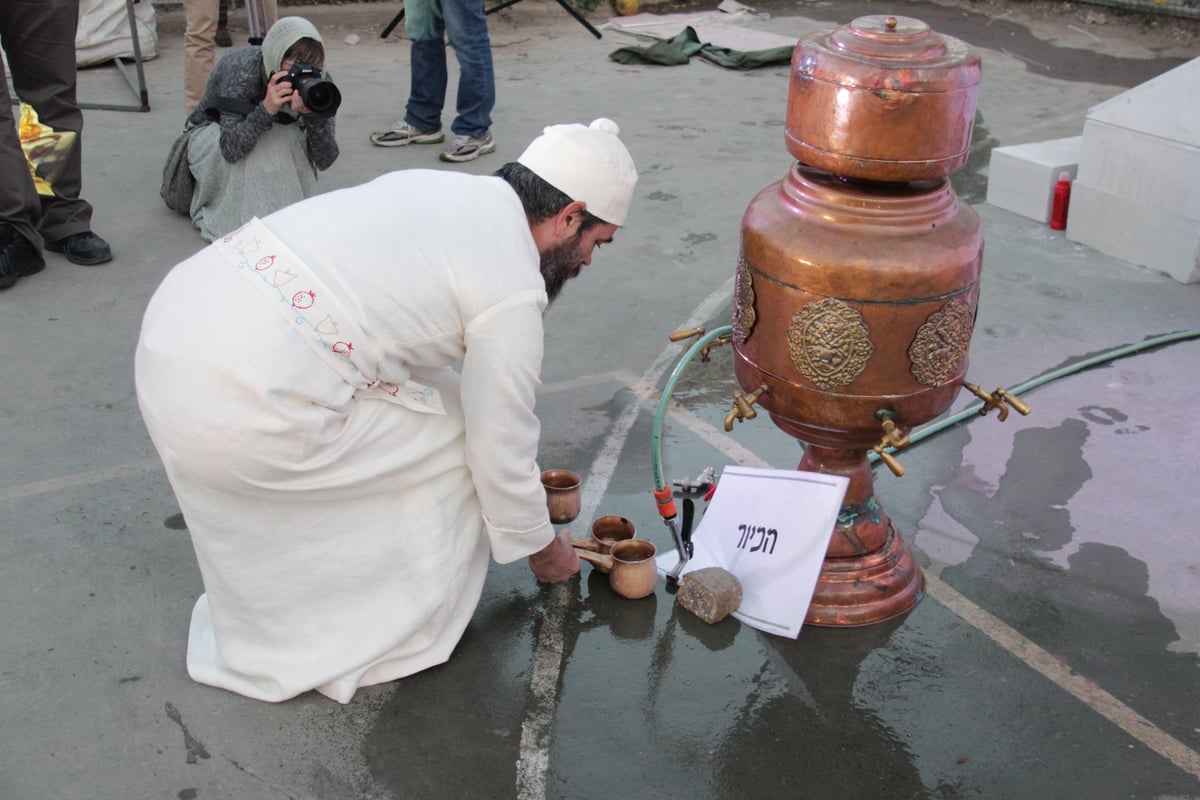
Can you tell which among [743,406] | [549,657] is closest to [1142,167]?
[743,406]

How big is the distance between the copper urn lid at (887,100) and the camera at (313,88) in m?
2.57

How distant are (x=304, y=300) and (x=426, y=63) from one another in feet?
14.8

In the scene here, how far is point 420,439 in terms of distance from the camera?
2.53 metres

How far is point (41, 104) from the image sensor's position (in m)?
4.84

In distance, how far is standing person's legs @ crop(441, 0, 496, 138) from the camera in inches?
237

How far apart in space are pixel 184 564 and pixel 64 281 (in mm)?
2275

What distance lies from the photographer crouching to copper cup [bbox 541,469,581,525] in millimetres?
2213

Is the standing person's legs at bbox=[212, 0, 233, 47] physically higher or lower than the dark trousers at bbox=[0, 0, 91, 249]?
lower

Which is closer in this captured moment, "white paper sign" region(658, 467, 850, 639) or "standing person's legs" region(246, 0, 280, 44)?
"white paper sign" region(658, 467, 850, 639)

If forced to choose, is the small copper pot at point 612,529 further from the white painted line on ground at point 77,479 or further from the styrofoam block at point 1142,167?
the styrofoam block at point 1142,167

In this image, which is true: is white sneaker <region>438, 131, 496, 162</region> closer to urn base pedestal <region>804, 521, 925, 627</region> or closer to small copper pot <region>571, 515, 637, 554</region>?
small copper pot <region>571, 515, 637, 554</region>

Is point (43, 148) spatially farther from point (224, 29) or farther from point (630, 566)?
point (224, 29)

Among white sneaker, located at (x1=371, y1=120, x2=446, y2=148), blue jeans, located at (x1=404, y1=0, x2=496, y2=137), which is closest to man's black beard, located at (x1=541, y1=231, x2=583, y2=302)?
blue jeans, located at (x1=404, y1=0, x2=496, y2=137)

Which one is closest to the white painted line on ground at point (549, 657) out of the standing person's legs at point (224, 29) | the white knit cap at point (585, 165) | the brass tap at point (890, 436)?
the brass tap at point (890, 436)
